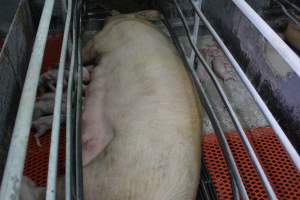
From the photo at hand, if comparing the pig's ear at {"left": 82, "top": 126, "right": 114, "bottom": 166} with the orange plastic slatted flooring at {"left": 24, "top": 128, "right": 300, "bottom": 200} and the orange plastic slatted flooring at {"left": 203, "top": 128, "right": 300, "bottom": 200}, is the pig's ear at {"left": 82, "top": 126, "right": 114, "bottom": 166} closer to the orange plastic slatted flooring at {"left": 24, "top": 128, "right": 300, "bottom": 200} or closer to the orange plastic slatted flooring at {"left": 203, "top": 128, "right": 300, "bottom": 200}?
the orange plastic slatted flooring at {"left": 24, "top": 128, "right": 300, "bottom": 200}

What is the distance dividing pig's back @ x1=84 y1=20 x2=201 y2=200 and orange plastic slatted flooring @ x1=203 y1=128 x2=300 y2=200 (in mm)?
504

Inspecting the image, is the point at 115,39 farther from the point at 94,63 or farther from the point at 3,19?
the point at 3,19

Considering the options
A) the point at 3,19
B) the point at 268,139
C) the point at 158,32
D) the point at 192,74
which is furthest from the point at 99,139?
the point at 3,19

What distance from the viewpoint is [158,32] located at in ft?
7.26

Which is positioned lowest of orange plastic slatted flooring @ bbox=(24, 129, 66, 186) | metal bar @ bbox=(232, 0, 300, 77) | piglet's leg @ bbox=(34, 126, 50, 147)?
orange plastic slatted flooring @ bbox=(24, 129, 66, 186)

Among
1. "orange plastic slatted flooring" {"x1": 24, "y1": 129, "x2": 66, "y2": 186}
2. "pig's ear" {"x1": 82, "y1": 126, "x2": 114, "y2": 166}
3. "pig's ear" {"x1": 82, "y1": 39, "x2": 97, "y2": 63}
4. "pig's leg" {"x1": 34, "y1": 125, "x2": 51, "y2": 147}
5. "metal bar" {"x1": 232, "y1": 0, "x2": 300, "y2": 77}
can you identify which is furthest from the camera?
"pig's ear" {"x1": 82, "y1": 39, "x2": 97, "y2": 63}

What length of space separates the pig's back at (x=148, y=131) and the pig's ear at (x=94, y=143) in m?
0.04

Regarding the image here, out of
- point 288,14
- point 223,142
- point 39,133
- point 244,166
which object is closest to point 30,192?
point 39,133

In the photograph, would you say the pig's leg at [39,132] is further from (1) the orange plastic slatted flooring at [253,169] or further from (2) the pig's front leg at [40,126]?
(1) the orange plastic slatted flooring at [253,169]

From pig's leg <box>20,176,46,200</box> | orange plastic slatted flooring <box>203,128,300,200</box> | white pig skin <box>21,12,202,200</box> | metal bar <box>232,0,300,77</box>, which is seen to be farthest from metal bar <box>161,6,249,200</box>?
pig's leg <box>20,176,46,200</box>

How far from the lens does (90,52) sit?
2.37 m

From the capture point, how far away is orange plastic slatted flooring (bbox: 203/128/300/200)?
1859mm

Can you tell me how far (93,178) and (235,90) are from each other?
4.94ft

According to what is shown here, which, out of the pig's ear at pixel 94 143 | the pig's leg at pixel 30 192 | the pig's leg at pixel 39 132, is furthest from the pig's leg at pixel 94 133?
the pig's leg at pixel 39 132
